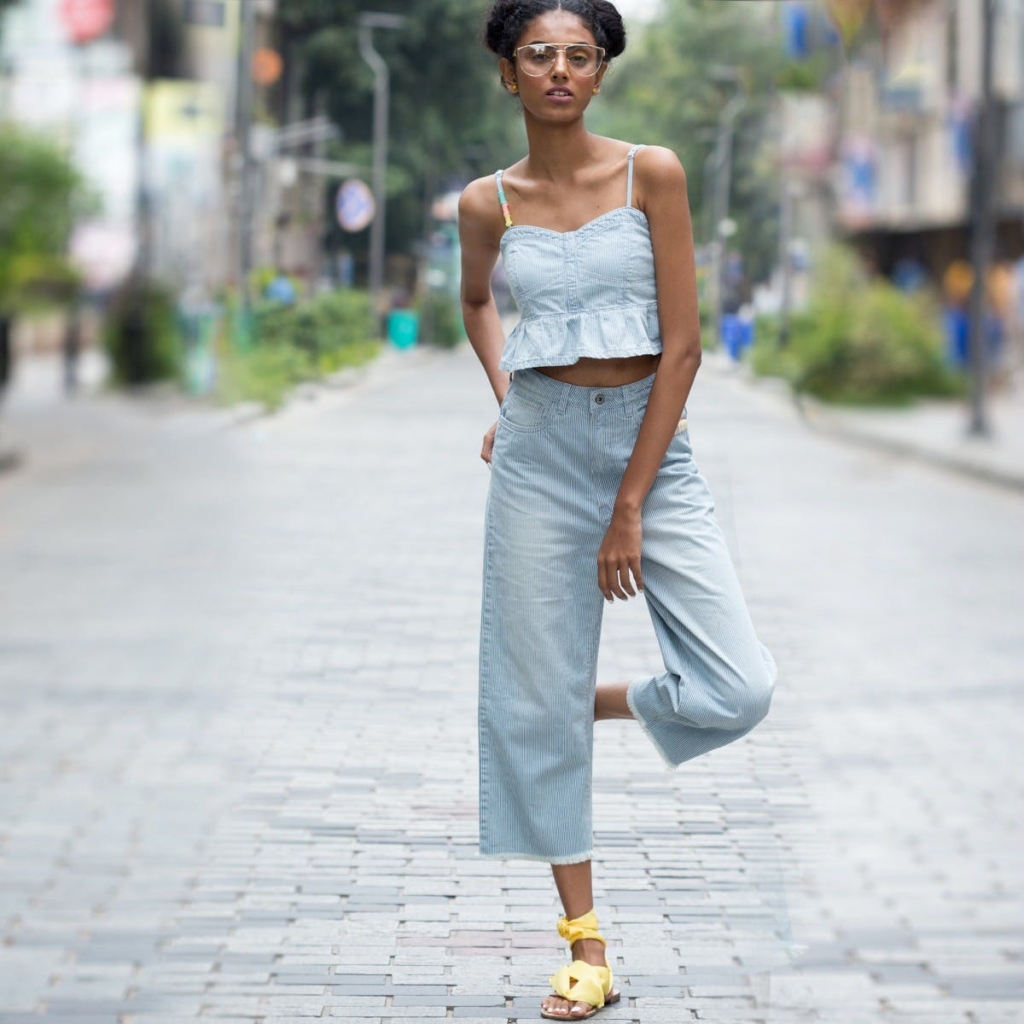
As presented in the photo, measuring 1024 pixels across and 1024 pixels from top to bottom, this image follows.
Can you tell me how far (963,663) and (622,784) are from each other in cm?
359

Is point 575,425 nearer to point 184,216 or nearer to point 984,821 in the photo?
point 984,821

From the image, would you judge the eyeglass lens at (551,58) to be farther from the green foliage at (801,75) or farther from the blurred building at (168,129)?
the blurred building at (168,129)

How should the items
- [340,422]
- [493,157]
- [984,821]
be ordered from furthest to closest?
[340,422]
[984,821]
[493,157]

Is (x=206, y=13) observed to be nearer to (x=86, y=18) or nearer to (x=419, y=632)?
(x=86, y=18)

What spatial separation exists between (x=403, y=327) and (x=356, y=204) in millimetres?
3801

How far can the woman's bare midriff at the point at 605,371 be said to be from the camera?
3.25 meters

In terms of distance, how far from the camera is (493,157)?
3.97 m

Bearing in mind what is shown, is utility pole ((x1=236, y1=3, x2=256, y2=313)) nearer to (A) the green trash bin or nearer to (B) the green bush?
(B) the green bush

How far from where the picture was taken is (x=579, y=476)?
3.29 m

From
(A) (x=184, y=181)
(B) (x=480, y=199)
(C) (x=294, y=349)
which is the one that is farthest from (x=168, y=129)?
(B) (x=480, y=199)

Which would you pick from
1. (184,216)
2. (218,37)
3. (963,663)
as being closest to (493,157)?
(963,663)

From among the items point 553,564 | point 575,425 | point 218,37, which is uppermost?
point 218,37

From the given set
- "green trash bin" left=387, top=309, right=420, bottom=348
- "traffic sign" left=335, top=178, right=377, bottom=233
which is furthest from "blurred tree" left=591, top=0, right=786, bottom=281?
"traffic sign" left=335, top=178, right=377, bottom=233

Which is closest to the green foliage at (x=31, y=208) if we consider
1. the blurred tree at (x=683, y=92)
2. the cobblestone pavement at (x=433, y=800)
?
the cobblestone pavement at (x=433, y=800)
